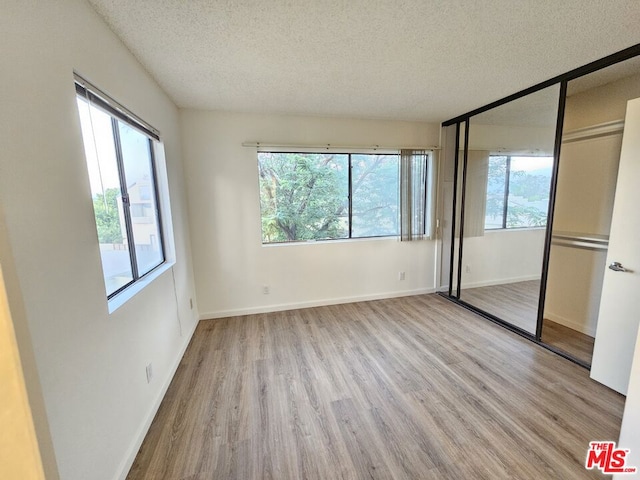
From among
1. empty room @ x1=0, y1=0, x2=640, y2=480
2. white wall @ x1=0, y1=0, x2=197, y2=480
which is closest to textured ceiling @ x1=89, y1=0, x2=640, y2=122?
empty room @ x1=0, y1=0, x2=640, y2=480

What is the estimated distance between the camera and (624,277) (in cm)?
191

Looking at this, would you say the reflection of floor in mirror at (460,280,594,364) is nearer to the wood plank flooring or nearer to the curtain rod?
the wood plank flooring

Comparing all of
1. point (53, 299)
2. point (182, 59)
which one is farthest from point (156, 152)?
point (53, 299)

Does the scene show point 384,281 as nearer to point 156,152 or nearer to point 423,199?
point 423,199

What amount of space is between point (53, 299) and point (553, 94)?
12.3 ft

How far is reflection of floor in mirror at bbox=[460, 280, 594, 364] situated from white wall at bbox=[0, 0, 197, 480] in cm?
342

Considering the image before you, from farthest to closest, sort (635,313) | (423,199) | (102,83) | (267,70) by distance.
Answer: (423,199), (267,70), (635,313), (102,83)

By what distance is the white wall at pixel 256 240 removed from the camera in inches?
122

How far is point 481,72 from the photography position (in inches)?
88.0

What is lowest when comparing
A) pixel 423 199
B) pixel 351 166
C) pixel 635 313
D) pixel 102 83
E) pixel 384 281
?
pixel 384 281

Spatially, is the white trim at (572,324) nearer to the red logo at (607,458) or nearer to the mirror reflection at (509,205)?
the mirror reflection at (509,205)

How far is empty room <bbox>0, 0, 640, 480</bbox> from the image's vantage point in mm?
1096

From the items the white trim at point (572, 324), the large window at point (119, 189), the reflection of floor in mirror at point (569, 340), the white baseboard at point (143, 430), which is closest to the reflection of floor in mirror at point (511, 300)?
the reflection of floor in mirror at point (569, 340)

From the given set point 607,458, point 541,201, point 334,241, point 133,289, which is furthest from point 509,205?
point 133,289
